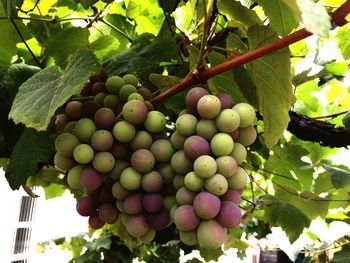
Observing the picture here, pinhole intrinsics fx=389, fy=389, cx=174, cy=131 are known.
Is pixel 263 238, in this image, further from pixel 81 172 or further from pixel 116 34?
pixel 81 172

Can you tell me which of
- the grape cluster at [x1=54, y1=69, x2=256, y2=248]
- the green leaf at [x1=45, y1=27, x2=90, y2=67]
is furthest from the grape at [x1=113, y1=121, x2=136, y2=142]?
the green leaf at [x1=45, y1=27, x2=90, y2=67]

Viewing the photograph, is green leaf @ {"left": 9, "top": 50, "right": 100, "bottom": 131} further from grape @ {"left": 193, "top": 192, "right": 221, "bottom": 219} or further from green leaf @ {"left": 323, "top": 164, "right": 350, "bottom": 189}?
green leaf @ {"left": 323, "top": 164, "right": 350, "bottom": 189}

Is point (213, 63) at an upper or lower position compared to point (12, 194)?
upper

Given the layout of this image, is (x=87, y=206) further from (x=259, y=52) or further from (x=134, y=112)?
Result: (x=259, y=52)

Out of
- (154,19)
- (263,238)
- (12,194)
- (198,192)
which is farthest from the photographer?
(263,238)

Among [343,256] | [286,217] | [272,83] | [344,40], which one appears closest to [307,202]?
[286,217]

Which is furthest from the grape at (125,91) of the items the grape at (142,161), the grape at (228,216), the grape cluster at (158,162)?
the grape at (228,216)

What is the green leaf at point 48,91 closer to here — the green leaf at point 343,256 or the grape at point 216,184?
the grape at point 216,184

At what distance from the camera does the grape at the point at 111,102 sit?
55cm

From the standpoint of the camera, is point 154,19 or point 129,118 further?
point 154,19

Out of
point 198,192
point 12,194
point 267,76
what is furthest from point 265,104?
point 12,194

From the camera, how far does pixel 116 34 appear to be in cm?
98

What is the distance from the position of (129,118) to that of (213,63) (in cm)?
17

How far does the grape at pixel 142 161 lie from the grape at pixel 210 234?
0.10m
